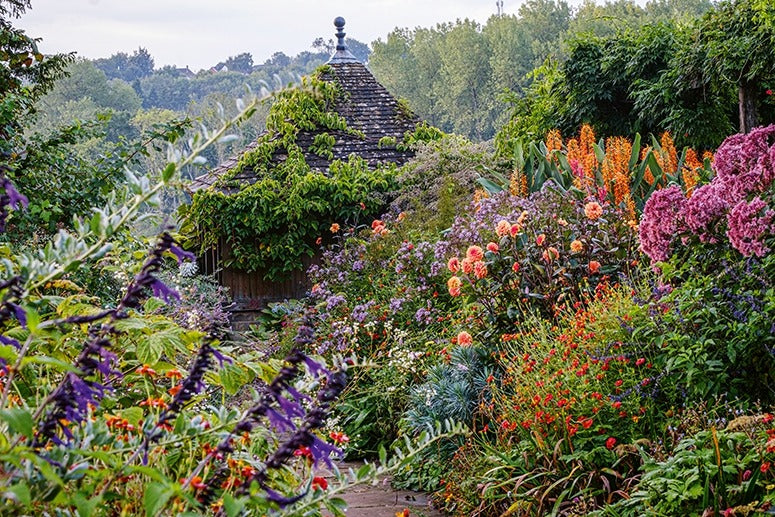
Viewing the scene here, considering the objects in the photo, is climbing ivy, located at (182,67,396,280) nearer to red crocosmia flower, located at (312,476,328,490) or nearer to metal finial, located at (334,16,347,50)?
metal finial, located at (334,16,347,50)

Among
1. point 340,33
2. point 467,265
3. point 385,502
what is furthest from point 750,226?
point 340,33

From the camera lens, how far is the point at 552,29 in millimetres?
48812

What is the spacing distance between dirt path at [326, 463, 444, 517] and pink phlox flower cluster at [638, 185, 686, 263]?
6.24 ft

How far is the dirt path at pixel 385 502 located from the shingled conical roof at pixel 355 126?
24.1ft

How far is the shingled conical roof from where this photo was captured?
1237 centimetres

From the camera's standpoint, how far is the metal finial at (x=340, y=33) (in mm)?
14898

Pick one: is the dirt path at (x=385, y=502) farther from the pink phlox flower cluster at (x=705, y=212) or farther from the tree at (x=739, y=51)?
the tree at (x=739, y=51)

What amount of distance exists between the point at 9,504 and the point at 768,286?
140 inches

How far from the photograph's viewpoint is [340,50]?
48.7 feet

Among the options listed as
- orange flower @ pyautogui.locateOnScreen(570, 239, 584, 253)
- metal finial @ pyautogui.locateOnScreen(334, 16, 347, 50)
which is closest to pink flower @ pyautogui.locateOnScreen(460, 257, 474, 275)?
orange flower @ pyautogui.locateOnScreen(570, 239, 584, 253)

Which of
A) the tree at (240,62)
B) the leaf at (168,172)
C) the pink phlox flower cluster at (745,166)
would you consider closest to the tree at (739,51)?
the pink phlox flower cluster at (745,166)

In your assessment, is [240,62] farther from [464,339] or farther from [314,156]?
[464,339]

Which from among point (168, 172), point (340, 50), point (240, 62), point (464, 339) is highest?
point (240, 62)

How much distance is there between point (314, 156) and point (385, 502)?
8.14m
